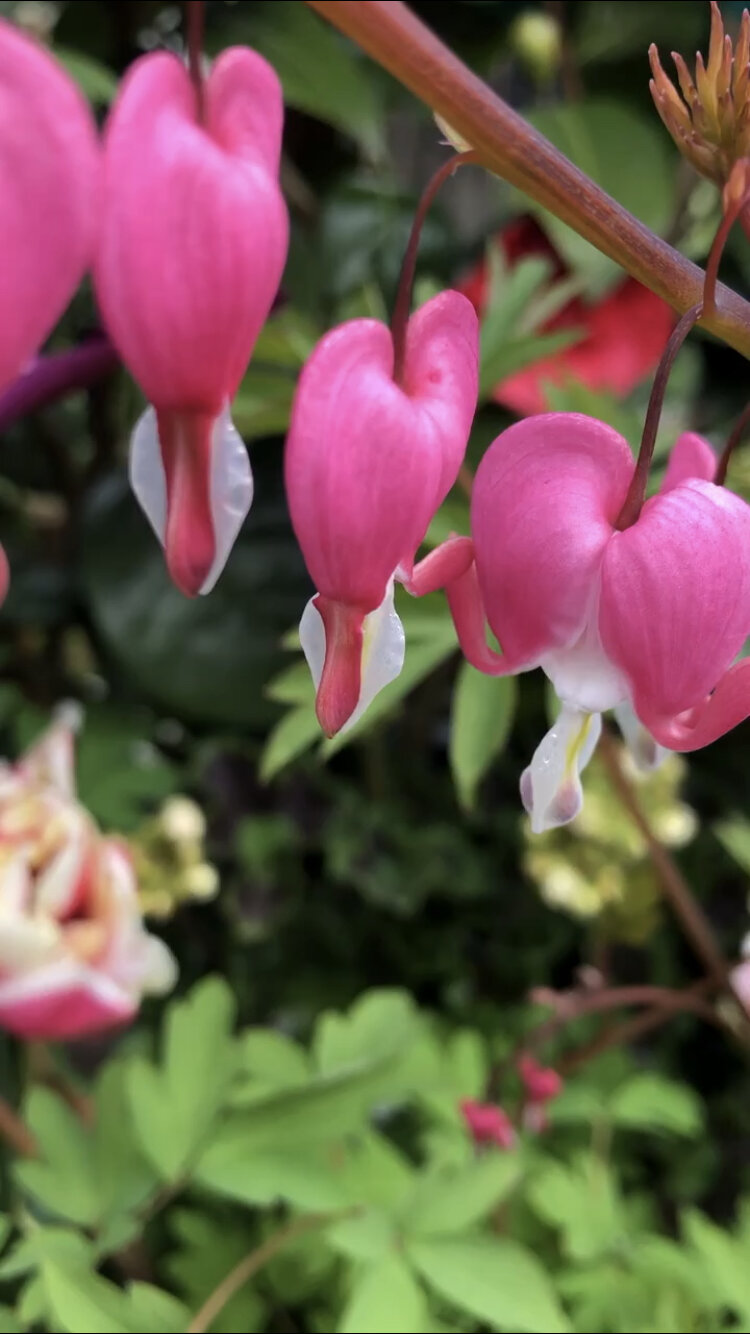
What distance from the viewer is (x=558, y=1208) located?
547 mm

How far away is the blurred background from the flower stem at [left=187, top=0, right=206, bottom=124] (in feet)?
1.32

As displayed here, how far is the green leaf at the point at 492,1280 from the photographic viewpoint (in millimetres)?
405

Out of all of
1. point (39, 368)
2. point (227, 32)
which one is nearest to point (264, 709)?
point (39, 368)

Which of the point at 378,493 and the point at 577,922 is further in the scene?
the point at 577,922

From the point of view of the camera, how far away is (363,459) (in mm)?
198

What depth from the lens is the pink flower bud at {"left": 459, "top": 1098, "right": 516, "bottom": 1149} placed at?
525 mm

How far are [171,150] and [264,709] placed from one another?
0.52 meters

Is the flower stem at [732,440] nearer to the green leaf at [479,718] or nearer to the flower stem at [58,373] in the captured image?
the green leaf at [479,718]

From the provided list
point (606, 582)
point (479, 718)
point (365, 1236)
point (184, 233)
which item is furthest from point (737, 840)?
point (184, 233)

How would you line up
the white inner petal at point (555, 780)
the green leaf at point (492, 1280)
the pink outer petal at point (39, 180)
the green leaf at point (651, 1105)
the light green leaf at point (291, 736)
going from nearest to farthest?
the pink outer petal at point (39, 180) → the white inner petal at point (555, 780) → the green leaf at point (492, 1280) → the light green leaf at point (291, 736) → the green leaf at point (651, 1105)

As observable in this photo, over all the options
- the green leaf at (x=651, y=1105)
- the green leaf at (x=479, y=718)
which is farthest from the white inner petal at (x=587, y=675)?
the green leaf at (x=651, y=1105)

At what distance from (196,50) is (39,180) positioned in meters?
0.05

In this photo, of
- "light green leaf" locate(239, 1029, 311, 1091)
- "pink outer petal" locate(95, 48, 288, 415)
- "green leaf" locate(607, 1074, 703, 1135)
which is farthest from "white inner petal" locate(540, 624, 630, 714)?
"green leaf" locate(607, 1074, 703, 1135)

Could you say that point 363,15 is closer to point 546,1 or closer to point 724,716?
point 724,716
